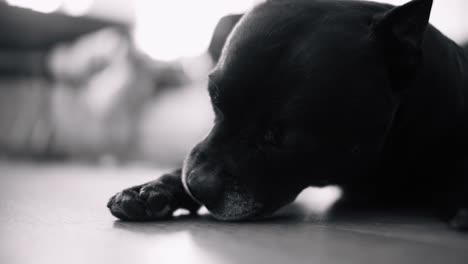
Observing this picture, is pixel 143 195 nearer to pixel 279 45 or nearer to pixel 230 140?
pixel 230 140

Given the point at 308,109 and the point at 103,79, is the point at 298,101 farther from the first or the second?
the point at 103,79

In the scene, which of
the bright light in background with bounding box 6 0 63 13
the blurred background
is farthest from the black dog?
the bright light in background with bounding box 6 0 63 13

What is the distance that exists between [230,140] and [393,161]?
0.50 m

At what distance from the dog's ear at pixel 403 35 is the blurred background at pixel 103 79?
8.02 ft

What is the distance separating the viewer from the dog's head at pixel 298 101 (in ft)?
3.85

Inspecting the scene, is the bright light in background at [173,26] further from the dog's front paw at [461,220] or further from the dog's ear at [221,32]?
the dog's front paw at [461,220]

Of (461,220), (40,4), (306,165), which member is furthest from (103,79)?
(461,220)

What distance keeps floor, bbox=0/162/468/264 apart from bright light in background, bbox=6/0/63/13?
3256 millimetres

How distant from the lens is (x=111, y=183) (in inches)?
92.6

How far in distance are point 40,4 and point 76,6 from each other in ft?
1.06

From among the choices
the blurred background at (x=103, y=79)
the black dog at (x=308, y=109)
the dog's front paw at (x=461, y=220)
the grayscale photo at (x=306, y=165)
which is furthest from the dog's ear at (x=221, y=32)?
the blurred background at (x=103, y=79)

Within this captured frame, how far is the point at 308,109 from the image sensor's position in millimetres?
1160

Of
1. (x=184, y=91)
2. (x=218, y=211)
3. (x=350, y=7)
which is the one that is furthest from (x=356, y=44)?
(x=184, y=91)

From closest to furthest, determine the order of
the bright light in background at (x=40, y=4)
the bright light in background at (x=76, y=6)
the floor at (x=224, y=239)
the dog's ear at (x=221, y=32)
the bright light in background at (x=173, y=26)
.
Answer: the floor at (x=224, y=239) < the dog's ear at (x=221, y=32) < the bright light in background at (x=173, y=26) < the bright light in background at (x=40, y=4) < the bright light in background at (x=76, y=6)
